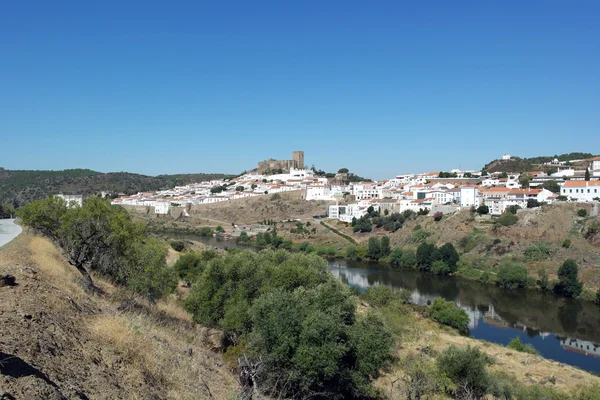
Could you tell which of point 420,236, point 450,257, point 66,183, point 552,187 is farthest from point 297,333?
point 66,183

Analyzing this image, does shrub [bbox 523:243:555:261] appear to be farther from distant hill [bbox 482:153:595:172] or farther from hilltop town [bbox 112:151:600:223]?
distant hill [bbox 482:153:595:172]

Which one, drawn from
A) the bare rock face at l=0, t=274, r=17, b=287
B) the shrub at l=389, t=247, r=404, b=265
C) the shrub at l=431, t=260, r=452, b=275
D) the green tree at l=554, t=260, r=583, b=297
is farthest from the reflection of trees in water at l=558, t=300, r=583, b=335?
the bare rock face at l=0, t=274, r=17, b=287

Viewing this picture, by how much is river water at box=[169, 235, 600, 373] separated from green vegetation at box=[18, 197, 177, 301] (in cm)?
1573

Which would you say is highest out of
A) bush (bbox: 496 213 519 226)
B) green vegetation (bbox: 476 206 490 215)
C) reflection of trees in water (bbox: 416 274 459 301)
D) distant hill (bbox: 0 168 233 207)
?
distant hill (bbox: 0 168 233 207)

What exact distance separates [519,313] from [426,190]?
30288 millimetres

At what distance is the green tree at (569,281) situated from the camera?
2591 centimetres

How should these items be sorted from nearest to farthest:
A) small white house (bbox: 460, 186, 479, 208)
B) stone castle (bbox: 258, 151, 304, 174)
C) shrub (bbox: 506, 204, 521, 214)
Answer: shrub (bbox: 506, 204, 521, 214), small white house (bbox: 460, 186, 479, 208), stone castle (bbox: 258, 151, 304, 174)

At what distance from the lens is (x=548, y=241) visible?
32844mm

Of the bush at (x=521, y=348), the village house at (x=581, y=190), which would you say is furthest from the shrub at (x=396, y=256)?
the bush at (x=521, y=348)

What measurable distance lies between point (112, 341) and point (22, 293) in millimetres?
1412

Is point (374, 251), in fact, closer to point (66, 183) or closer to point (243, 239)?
point (243, 239)

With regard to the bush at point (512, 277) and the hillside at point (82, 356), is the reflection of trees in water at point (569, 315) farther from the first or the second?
the hillside at point (82, 356)

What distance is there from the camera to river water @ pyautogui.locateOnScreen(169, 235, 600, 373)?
19.0 meters

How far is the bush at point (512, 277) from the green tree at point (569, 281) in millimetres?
1895
